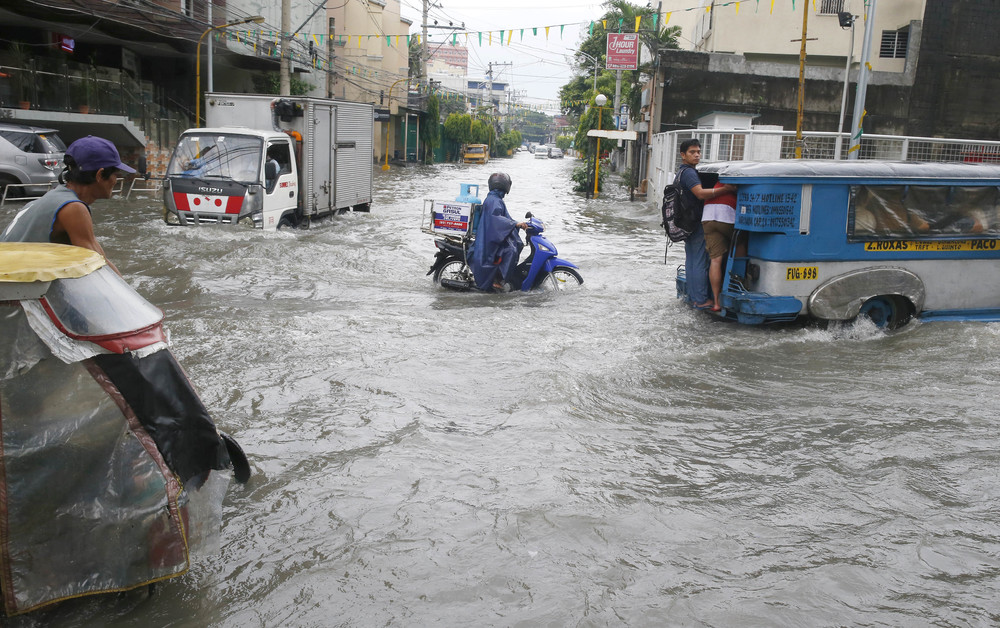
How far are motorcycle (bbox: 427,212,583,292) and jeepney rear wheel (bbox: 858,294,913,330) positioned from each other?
11.4 feet

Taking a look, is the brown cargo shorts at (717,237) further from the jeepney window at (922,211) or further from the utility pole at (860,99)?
the utility pole at (860,99)

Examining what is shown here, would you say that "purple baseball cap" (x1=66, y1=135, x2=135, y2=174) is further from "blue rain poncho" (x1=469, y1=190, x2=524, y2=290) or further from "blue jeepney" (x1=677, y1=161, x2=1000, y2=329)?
"blue rain poncho" (x1=469, y1=190, x2=524, y2=290)

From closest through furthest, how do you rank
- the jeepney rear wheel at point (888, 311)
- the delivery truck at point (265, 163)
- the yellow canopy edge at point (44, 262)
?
1. the yellow canopy edge at point (44, 262)
2. the jeepney rear wheel at point (888, 311)
3. the delivery truck at point (265, 163)

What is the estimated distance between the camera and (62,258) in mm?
3344

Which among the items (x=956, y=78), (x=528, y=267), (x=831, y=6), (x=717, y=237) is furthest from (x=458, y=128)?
(x=717, y=237)

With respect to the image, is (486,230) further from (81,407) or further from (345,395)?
(81,407)

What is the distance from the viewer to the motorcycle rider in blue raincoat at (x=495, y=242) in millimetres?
10086

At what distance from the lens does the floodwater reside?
3746 mm

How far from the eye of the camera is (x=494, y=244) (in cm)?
1023

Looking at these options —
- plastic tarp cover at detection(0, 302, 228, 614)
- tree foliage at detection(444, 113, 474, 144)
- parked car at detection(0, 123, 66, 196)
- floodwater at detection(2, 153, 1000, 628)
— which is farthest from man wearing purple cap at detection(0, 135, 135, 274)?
tree foliage at detection(444, 113, 474, 144)

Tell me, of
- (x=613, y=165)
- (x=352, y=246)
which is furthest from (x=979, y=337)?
(x=613, y=165)

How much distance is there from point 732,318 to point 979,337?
2340 mm

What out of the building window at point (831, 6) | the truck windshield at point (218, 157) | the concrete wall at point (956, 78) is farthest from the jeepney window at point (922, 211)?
the building window at point (831, 6)

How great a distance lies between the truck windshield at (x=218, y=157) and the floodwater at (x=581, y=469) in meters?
4.43
